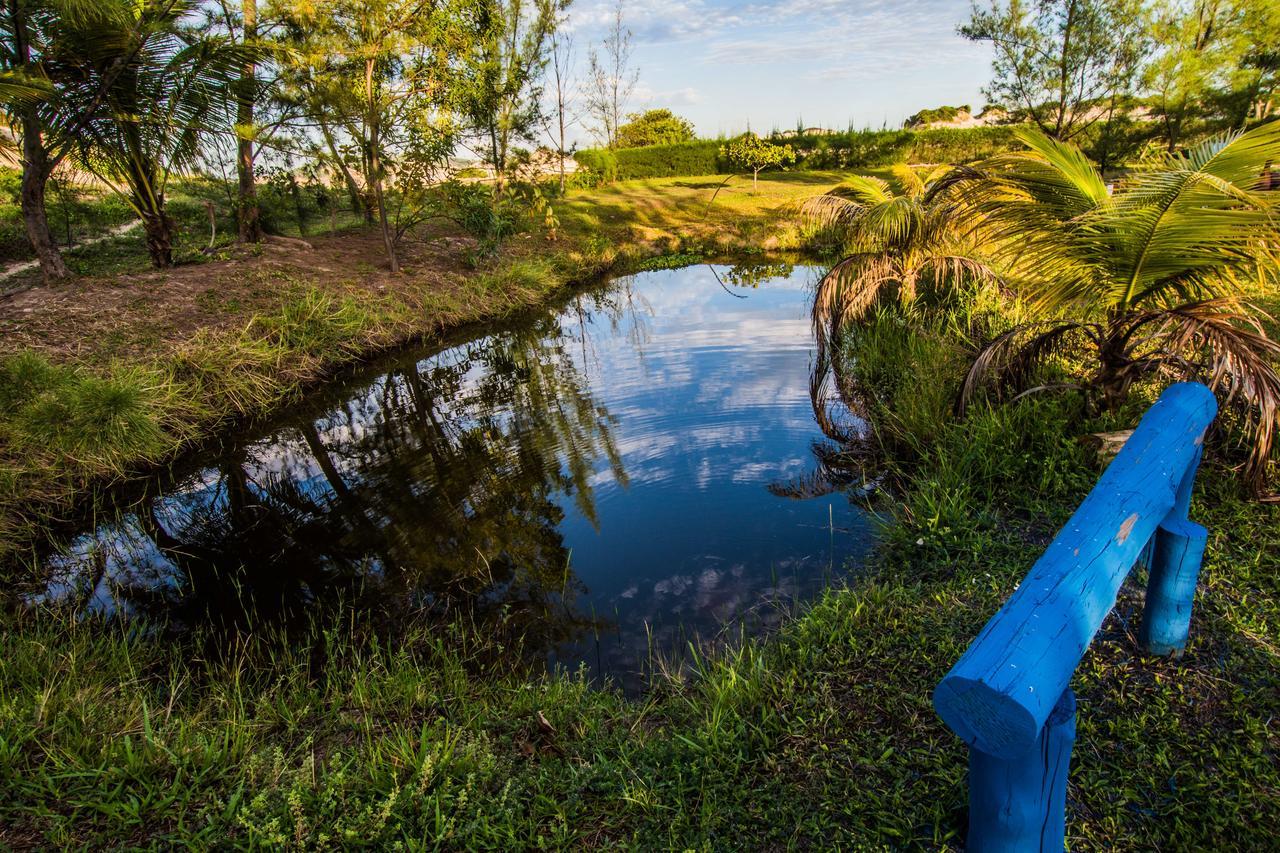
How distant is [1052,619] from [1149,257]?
3424mm

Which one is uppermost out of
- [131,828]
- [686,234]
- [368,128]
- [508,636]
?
[368,128]

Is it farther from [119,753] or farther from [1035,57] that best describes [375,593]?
[1035,57]

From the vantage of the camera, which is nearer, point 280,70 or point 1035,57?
point 280,70

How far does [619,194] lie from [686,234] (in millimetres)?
5496

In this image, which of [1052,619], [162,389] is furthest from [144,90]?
[1052,619]

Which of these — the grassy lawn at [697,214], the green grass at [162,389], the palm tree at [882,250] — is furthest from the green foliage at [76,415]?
the grassy lawn at [697,214]

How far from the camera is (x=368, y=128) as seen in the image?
999 centimetres

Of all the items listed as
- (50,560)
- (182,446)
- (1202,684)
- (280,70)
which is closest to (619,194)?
(280,70)

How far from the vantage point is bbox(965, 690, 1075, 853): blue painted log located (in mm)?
1279

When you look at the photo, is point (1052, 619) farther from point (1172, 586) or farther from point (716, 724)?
point (1172, 586)

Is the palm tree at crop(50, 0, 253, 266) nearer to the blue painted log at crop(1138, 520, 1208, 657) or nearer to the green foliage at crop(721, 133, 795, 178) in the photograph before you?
the blue painted log at crop(1138, 520, 1208, 657)

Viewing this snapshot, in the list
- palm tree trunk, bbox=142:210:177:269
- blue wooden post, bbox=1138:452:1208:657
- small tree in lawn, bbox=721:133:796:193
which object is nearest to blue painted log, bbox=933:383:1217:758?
blue wooden post, bbox=1138:452:1208:657

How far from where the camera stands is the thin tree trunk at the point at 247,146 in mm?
8570

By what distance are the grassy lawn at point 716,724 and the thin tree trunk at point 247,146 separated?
6.36 metres
